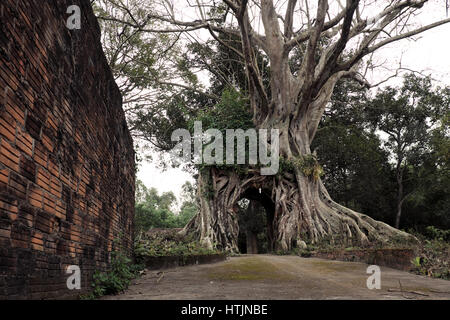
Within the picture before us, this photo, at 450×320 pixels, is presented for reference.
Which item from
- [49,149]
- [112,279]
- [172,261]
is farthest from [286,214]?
[49,149]

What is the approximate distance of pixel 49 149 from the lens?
273 cm

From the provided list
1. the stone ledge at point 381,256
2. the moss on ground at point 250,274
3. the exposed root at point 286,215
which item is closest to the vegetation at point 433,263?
the stone ledge at point 381,256

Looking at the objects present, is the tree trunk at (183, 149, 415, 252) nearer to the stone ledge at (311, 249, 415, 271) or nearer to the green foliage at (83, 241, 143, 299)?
the stone ledge at (311, 249, 415, 271)

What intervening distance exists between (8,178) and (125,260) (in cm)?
364

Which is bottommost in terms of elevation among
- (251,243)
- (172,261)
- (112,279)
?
(251,243)

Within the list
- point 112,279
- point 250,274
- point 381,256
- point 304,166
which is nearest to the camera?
point 112,279

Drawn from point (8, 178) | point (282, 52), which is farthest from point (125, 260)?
point (282, 52)

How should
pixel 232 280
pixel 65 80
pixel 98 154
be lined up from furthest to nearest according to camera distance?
pixel 232 280
pixel 98 154
pixel 65 80

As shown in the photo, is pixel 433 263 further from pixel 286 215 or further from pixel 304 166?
pixel 304 166

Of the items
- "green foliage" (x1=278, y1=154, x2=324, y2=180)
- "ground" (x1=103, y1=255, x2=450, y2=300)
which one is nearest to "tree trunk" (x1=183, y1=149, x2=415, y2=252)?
"green foliage" (x1=278, y1=154, x2=324, y2=180)

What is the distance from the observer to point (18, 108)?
2.23 meters

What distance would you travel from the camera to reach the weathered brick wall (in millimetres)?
2121

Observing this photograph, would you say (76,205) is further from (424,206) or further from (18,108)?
(424,206)

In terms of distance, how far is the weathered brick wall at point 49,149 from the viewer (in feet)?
6.96
